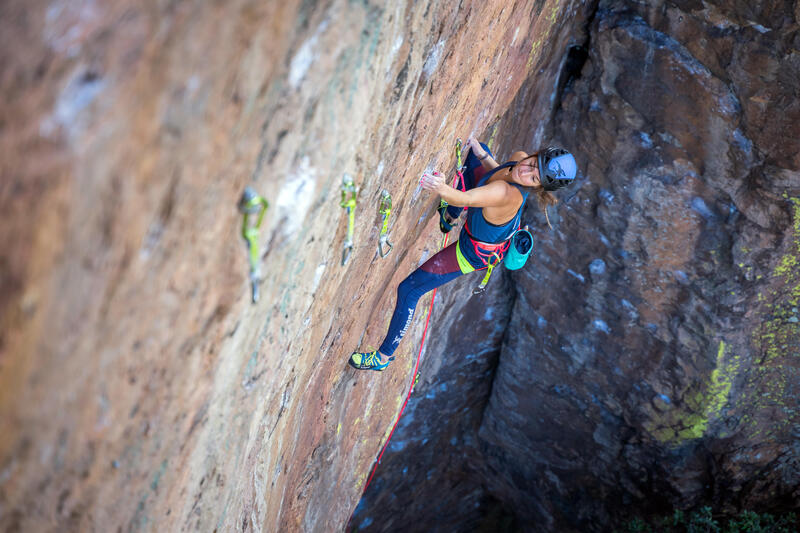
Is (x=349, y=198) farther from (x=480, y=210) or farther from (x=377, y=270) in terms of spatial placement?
(x=480, y=210)

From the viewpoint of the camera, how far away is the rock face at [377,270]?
1.23 meters

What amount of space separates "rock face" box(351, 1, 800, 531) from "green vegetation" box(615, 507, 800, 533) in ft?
0.39

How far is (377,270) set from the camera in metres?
3.55

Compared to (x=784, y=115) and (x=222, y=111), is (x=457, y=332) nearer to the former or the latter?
(x=784, y=115)

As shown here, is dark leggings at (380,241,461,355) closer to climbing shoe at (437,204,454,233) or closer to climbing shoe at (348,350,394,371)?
climbing shoe at (348,350,394,371)

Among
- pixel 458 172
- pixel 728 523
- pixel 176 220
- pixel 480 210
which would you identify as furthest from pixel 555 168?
pixel 728 523

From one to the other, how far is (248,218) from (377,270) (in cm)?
187

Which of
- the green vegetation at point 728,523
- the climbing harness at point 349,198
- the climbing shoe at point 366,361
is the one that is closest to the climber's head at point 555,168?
the climbing harness at point 349,198

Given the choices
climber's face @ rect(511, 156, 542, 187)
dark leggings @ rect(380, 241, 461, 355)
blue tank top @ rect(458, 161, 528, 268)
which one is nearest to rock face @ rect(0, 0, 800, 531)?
dark leggings @ rect(380, 241, 461, 355)

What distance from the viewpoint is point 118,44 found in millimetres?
1149

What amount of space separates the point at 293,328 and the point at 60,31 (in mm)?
1623

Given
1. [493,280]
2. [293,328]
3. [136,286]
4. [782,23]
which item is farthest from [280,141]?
[493,280]

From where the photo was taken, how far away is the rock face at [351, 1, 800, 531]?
4754 millimetres

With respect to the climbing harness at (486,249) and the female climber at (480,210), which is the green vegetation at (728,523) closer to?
the female climber at (480,210)
